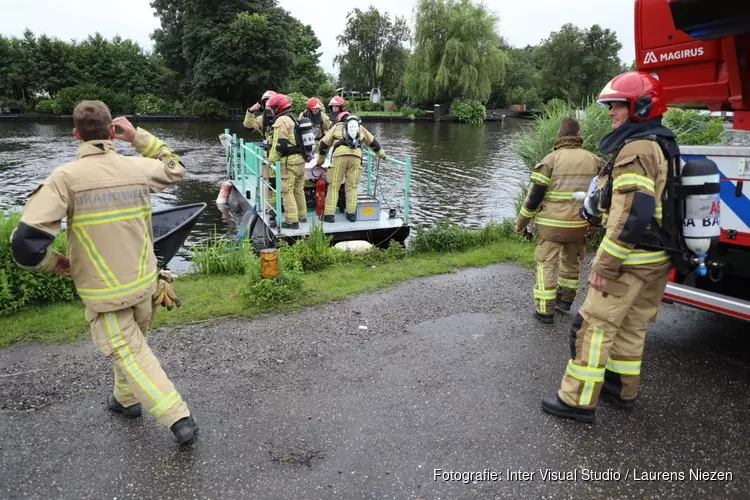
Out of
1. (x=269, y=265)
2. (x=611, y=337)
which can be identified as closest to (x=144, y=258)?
(x=269, y=265)

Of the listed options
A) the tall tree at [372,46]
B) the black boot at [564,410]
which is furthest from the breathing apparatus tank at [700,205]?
the tall tree at [372,46]

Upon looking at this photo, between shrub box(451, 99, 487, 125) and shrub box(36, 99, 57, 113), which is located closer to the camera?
shrub box(36, 99, 57, 113)

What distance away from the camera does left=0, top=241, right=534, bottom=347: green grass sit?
16.1 ft

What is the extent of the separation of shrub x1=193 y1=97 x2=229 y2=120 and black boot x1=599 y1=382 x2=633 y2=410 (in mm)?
45378

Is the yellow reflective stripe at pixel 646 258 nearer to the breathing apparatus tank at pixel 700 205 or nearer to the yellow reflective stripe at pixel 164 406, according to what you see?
the breathing apparatus tank at pixel 700 205

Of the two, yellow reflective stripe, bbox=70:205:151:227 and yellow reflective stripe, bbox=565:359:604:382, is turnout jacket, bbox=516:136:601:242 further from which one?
yellow reflective stripe, bbox=70:205:151:227

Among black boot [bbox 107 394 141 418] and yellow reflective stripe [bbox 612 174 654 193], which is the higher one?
yellow reflective stripe [bbox 612 174 654 193]

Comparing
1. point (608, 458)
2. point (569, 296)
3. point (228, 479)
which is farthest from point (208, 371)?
point (569, 296)

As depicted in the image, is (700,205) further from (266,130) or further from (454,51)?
Result: (454,51)

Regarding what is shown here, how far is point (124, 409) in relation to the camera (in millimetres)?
3582

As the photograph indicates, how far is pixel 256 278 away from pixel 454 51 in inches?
1808

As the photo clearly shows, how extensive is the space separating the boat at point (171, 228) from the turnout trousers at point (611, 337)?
3.72m

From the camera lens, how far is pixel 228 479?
3033 mm

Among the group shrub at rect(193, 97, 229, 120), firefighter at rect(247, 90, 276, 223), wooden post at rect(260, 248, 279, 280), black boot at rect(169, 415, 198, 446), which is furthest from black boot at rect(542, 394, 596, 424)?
shrub at rect(193, 97, 229, 120)
